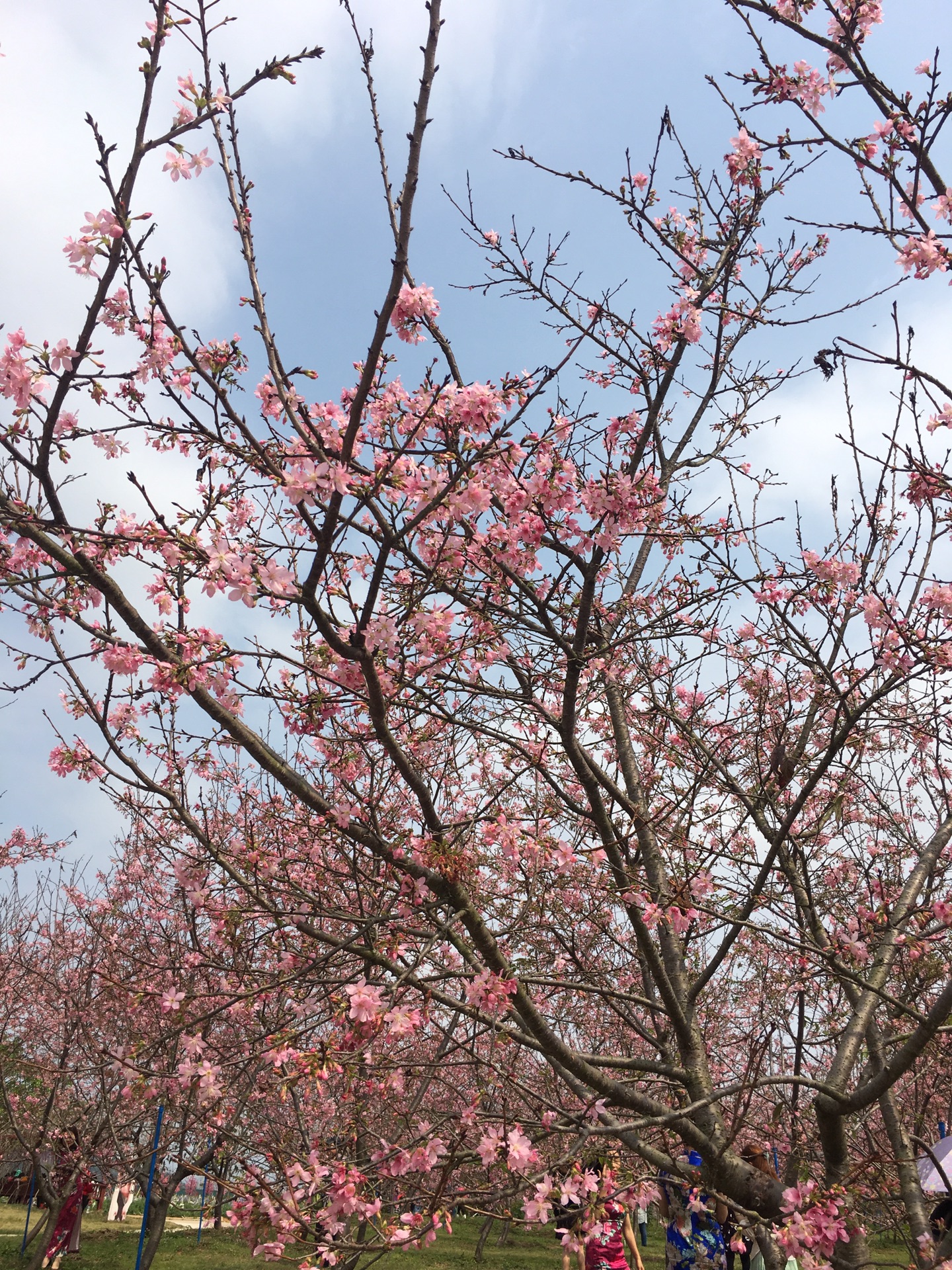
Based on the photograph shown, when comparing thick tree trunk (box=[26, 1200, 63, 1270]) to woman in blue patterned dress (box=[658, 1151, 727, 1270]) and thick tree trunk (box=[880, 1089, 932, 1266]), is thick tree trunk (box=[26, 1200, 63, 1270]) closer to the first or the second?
woman in blue patterned dress (box=[658, 1151, 727, 1270])

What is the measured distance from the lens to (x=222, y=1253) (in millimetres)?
14227

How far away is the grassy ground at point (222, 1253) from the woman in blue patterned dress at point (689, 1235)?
555 cm

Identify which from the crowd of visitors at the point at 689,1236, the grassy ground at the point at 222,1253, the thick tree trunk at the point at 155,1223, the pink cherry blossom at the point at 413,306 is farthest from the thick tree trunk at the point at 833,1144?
the grassy ground at the point at 222,1253

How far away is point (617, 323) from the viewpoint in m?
4.80

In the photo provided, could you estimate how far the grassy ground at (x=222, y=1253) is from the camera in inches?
492

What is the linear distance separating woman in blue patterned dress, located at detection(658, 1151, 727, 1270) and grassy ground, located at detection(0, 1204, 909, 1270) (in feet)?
18.2

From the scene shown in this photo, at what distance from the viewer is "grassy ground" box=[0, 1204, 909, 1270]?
12.5 meters

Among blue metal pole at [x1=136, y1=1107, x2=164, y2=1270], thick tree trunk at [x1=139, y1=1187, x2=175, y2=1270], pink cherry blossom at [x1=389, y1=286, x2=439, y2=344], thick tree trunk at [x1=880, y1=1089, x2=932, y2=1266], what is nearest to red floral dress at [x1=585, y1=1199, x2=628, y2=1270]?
thick tree trunk at [x1=880, y1=1089, x2=932, y2=1266]

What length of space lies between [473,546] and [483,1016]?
7.44 ft

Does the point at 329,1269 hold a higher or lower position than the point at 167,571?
lower

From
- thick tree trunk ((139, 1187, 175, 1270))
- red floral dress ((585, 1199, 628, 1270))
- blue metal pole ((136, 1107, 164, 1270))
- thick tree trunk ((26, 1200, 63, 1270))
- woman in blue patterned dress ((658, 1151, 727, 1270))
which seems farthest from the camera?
thick tree trunk ((26, 1200, 63, 1270))

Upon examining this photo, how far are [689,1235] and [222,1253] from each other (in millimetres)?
12583

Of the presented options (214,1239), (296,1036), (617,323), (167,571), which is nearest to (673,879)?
(296,1036)

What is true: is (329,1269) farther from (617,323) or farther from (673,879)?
(617,323)
